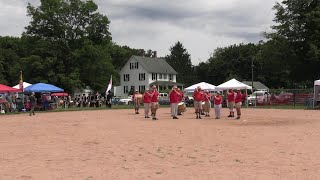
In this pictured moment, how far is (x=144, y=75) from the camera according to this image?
9312 centimetres

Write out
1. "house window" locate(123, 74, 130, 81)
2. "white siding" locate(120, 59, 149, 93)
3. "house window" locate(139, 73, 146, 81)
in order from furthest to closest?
"house window" locate(123, 74, 130, 81)
"house window" locate(139, 73, 146, 81)
"white siding" locate(120, 59, 149, 93)

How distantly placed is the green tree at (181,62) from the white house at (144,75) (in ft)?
27.4

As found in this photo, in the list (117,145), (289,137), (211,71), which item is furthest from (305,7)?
(211,71)

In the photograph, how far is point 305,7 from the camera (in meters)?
52.8

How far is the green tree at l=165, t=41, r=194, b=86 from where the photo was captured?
107 metres

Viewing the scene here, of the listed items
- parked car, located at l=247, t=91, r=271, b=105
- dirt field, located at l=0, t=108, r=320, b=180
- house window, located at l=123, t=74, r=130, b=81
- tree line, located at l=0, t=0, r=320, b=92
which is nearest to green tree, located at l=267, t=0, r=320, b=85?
tree line, located at l=0, t=0, r=320, b=92

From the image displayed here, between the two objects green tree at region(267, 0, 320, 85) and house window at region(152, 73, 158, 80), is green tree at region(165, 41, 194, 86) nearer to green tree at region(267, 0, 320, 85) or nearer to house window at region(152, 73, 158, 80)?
house window at region(152, 73, 158, 80)

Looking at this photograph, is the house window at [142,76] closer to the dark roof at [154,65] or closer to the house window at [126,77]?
the dark roof at [154,65]

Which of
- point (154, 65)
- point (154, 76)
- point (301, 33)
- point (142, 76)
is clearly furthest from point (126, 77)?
point (301, 33)

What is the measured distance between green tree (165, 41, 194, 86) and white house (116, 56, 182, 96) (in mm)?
8359

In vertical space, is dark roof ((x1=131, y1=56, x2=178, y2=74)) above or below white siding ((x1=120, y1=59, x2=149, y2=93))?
above

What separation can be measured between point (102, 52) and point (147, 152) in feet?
182

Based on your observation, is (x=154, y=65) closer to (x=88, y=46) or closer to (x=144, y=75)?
(x=144, y=75)

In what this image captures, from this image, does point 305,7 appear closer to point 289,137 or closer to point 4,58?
point 289,137
